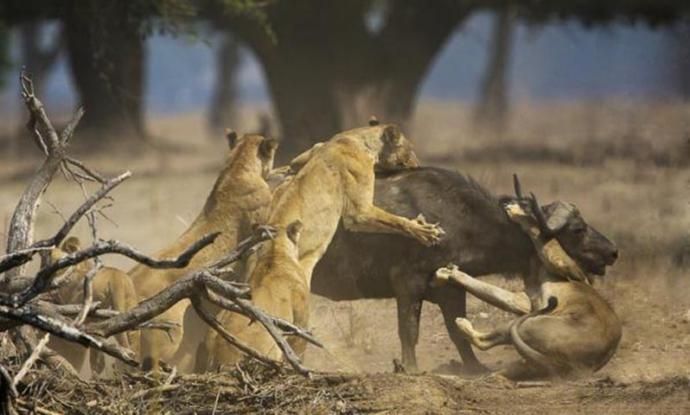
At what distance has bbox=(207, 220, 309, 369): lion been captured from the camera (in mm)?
9203

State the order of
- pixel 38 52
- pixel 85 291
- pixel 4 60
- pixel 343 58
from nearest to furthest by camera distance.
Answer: pixel 85 291 → pixel 343 58 → pixel 4 60 → pixel 38 52

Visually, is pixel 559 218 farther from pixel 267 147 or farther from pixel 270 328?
pixel 270 328

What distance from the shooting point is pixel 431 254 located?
10664 millimetres

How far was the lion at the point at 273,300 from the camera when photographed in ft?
30.2

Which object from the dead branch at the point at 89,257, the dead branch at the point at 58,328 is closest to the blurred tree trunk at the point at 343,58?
the dead branch at the point at 58,328

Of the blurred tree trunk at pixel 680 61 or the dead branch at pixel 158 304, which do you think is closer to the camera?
the dead branch at pixel 158 304

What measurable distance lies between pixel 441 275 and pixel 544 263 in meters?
0.62

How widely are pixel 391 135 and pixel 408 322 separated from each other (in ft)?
3.91

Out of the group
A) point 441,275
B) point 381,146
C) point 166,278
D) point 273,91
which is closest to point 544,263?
point 441,275

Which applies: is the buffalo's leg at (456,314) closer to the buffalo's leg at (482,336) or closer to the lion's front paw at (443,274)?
the lion's front paw at (443,274)

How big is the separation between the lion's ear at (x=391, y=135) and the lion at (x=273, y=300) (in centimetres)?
128

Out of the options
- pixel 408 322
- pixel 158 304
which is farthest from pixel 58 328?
pixel 408 322

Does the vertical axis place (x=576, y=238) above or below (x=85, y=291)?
above

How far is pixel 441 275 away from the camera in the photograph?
10.6 m
